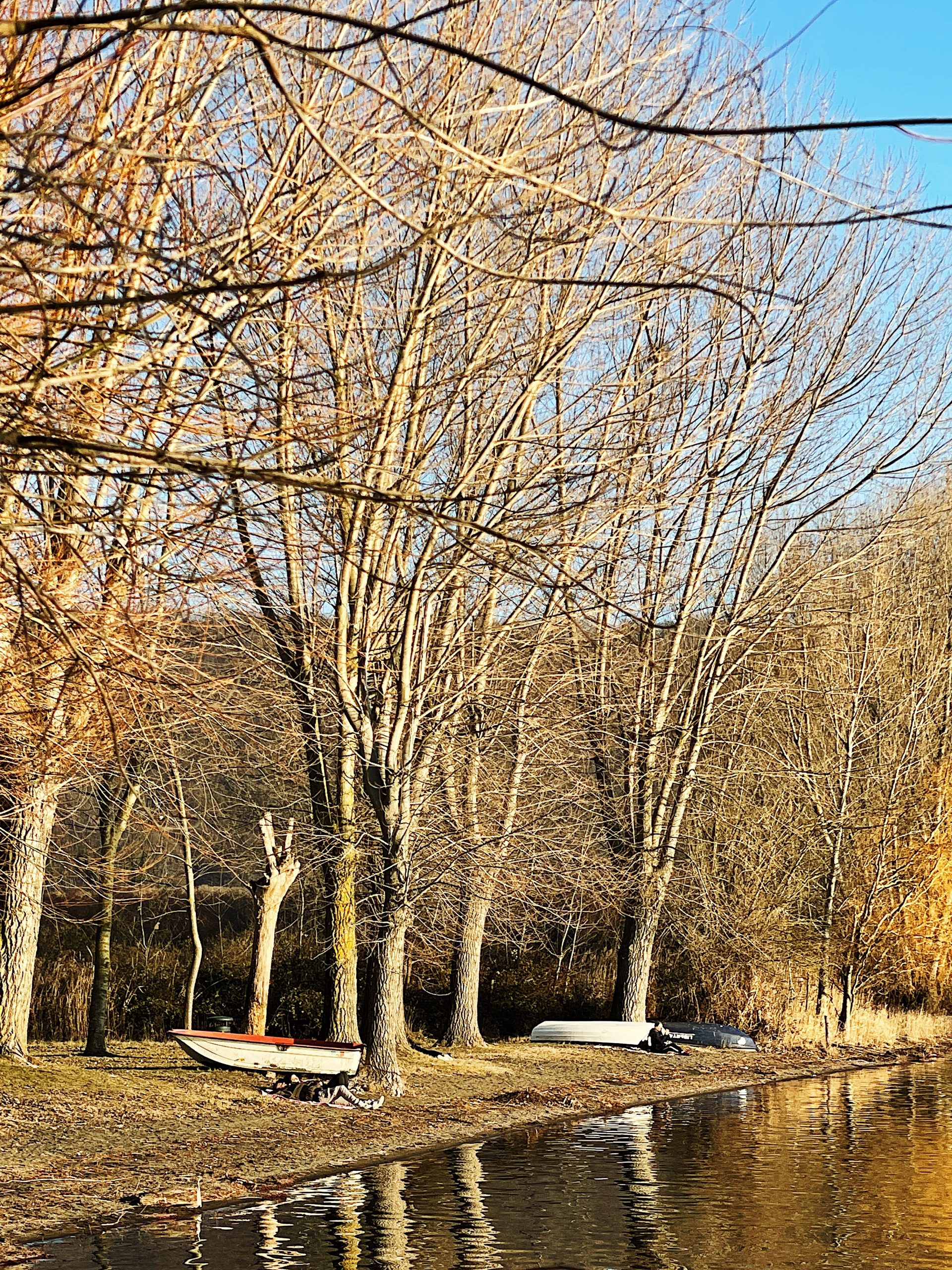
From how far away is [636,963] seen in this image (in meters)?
23.7

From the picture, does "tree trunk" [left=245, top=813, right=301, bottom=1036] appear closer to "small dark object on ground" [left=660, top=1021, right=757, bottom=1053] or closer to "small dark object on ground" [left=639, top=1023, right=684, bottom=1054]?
"small dark object on ground" [left=639, top=1023, right=684, bottom=1054]

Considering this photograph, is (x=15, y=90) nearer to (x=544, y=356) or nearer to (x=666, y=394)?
(x=544, y=356)

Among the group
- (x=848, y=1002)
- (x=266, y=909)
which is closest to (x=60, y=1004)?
(x=266, y=909)

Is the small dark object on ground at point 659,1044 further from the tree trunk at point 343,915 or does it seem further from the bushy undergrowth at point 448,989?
the tree trunk at point 343,915

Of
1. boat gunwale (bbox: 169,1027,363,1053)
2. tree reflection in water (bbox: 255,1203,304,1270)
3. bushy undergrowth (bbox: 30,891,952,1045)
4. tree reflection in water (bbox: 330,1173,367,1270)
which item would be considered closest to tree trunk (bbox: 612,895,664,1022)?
bushy undergrowth (bbox: 30,891,952,1045)

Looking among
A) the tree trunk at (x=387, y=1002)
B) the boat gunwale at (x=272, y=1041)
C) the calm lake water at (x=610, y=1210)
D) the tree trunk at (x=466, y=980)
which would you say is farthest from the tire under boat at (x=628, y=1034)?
the boat gunwale at (x=272, y=1041)

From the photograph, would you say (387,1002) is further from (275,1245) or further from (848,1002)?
(848,1002)

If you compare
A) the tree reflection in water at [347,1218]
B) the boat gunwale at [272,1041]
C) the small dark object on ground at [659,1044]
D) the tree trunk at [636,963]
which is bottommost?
the tree reflection in water at [347,1218]

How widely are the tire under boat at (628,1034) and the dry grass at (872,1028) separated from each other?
5.15 ft

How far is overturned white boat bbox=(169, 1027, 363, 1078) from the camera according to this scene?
14.6m

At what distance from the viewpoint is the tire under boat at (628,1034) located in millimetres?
22234

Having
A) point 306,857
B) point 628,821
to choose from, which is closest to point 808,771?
point 628,821

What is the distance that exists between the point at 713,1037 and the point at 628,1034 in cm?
156

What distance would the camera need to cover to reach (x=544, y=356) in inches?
597
